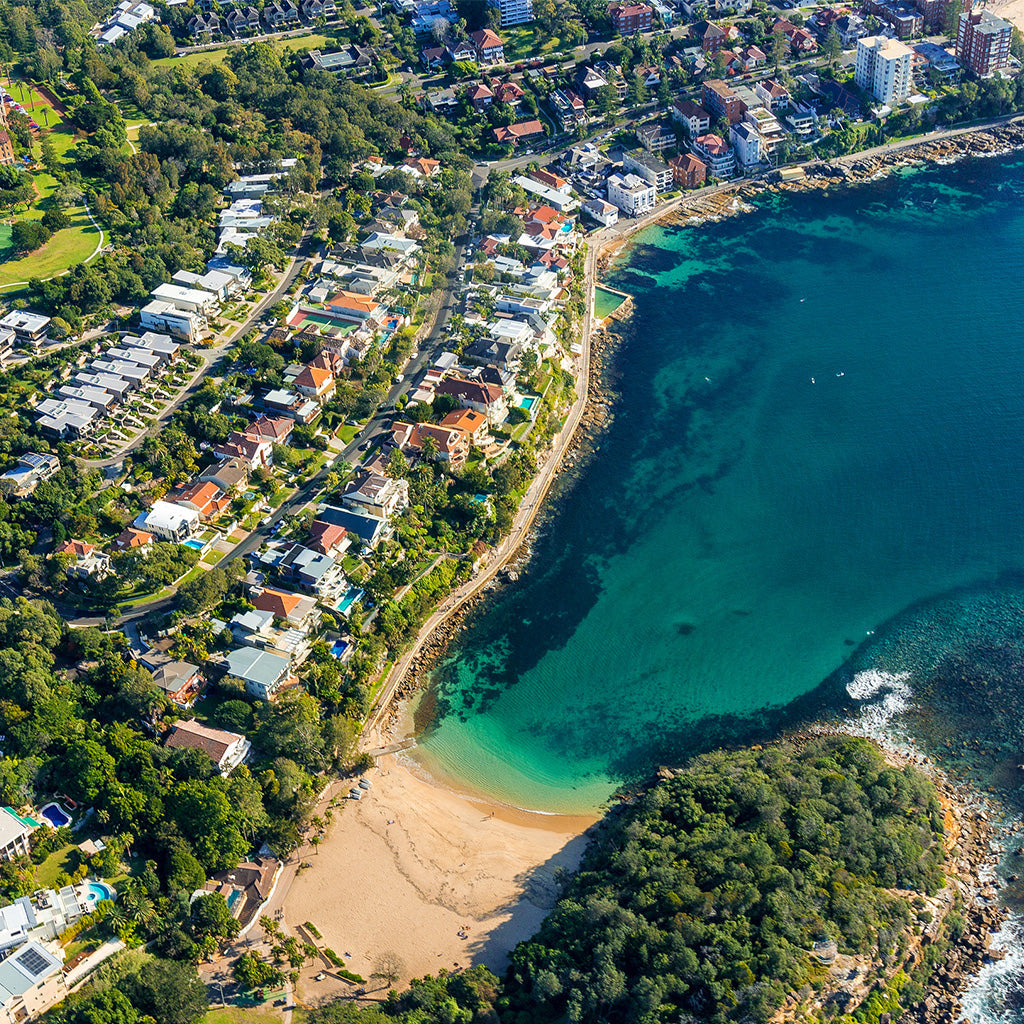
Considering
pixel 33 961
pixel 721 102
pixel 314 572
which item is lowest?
pixel 33 961

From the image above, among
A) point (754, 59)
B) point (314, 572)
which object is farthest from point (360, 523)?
point (754, 59)

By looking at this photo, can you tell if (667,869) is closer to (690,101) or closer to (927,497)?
→ (927,497)

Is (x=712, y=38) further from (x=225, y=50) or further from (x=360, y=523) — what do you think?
(x=360, y=523)

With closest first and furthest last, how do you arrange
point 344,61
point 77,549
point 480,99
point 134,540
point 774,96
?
point 77,549 < point 134,540 < point 774,96 < point 480,99 < point 344,61

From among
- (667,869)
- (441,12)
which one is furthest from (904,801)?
(441,12)

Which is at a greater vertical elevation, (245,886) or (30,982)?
(30,982)

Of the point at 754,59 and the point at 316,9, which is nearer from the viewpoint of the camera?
the point at 754,59
